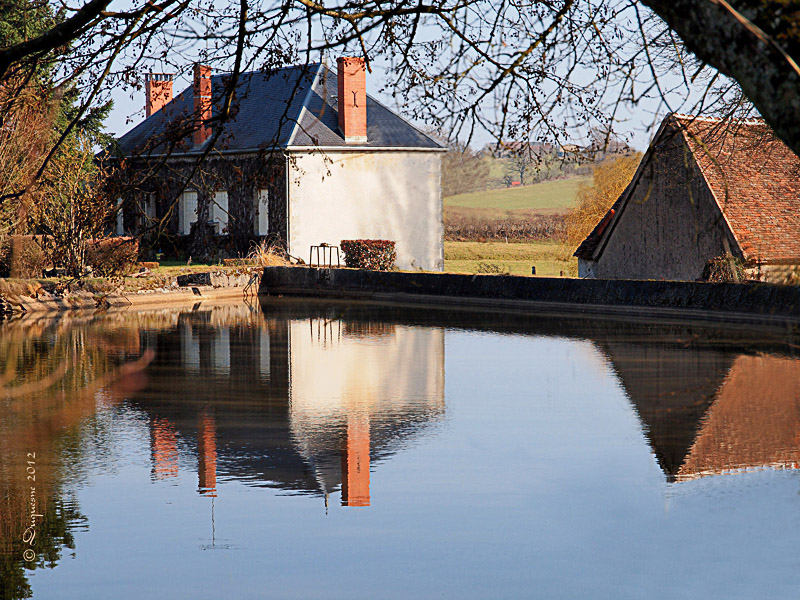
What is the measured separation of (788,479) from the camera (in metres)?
8.22

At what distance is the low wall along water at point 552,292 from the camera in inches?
811

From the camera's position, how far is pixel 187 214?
44094mm

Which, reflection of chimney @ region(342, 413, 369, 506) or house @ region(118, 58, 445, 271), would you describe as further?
house @ region(118, 58, 445, 271)

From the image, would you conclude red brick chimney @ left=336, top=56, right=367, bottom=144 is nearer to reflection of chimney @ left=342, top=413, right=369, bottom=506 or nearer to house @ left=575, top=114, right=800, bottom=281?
house @ left=575, top=114, right=800, bottom=281

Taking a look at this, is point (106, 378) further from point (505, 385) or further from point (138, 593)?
point (138, 593)

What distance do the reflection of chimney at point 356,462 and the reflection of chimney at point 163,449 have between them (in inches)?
57.6

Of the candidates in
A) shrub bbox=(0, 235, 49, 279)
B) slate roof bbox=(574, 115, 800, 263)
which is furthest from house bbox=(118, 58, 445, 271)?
slate roof bbox=(574, 115, 800, 263)

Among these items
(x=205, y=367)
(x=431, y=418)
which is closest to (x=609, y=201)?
(x=205, y=367)

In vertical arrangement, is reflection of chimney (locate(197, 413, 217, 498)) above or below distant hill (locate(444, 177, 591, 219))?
below

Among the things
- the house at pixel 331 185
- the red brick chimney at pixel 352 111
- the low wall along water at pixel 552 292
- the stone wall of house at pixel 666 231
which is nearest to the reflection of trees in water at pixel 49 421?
the low wall along water at pixel 552 292

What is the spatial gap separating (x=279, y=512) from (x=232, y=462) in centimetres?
173

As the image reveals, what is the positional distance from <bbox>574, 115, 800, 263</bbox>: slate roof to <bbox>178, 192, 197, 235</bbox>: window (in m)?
21.1

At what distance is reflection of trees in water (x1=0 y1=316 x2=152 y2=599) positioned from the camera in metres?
6.79

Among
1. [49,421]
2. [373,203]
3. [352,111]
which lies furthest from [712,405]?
[352,111]
